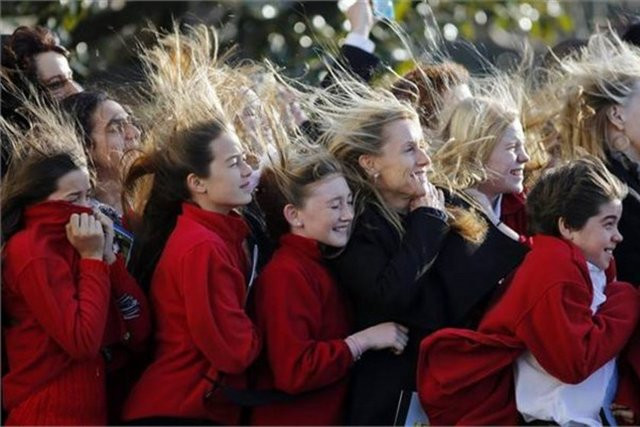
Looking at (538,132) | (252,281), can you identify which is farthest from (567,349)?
(538,132)

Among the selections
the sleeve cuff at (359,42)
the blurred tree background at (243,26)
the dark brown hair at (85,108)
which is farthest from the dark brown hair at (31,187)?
the blurred tree background at (243,26)

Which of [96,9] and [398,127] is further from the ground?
[398,127]

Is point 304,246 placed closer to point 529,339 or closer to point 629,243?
point 529,339

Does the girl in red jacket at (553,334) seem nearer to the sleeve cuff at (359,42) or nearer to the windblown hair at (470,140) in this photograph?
the windblown hair at (470,140)

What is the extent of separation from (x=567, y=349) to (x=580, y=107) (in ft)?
4.44

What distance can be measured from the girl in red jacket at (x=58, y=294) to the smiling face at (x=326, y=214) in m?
0.59

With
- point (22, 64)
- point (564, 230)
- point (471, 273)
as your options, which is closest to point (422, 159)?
point (471, 273)

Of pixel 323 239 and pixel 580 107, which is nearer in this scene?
pixel 323 239

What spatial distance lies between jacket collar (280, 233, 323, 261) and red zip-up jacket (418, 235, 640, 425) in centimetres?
46

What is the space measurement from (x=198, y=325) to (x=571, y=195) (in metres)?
1.27

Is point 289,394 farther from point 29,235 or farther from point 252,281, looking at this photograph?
point 29,235

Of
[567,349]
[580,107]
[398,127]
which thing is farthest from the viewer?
[580,107]

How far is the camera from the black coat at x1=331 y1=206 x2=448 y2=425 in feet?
17.1

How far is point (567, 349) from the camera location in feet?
16.5
